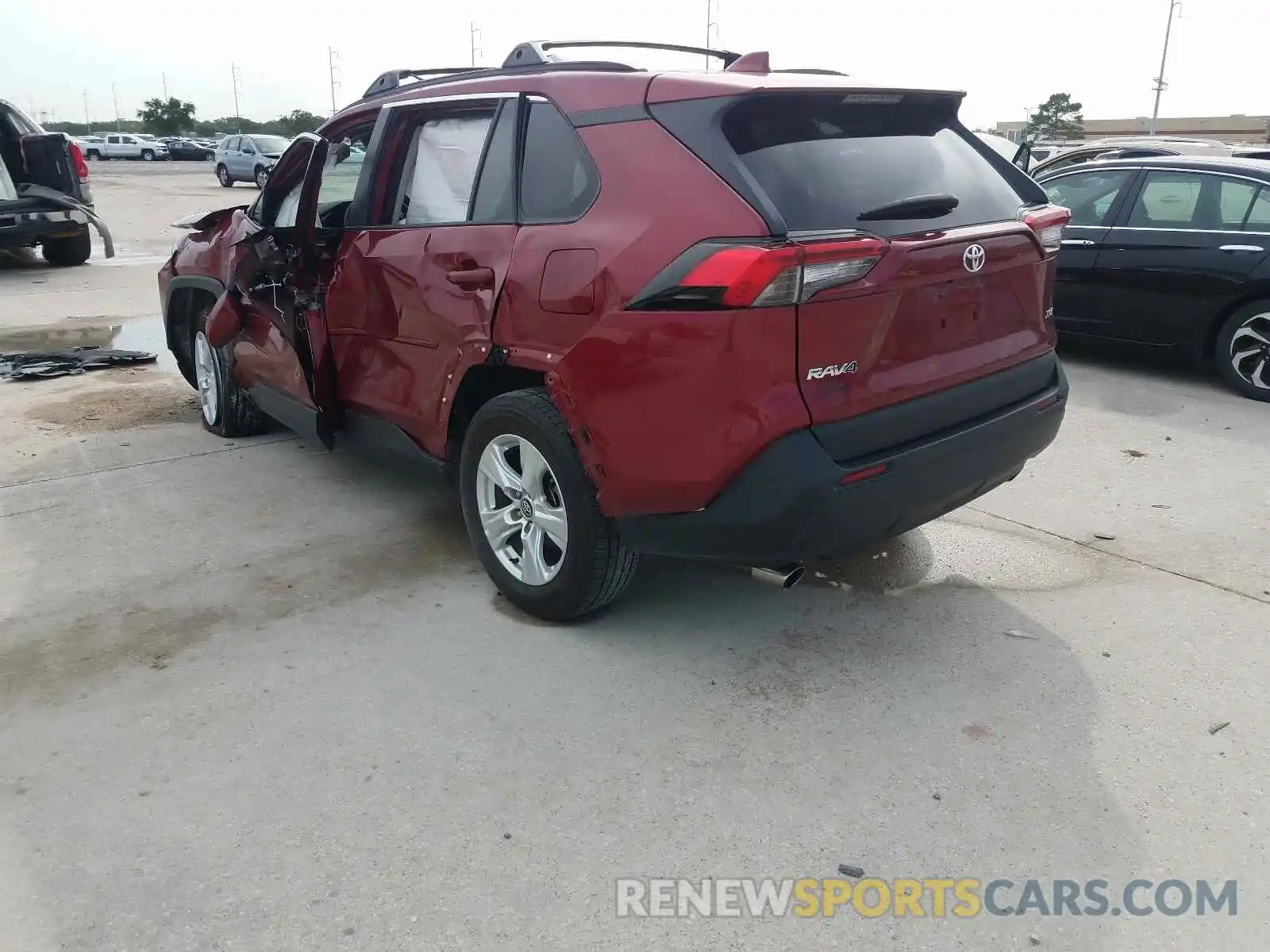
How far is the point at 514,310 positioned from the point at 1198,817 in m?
2.48

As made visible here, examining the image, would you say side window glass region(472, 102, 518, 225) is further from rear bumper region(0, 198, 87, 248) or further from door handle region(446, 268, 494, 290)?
rear bumper region(0, 198, 87, 248)

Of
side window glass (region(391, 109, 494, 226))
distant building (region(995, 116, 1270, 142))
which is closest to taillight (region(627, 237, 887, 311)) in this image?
side window glass (region(391, 109, 494, 226))

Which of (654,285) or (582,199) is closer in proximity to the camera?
(654,285)

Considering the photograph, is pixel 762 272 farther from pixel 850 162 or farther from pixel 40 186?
pixel 40 186

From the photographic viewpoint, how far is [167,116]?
83500 mm

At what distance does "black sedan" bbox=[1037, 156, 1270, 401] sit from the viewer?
6.60 metres

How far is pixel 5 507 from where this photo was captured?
475 cm

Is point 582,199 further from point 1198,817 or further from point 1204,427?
point 1204,427

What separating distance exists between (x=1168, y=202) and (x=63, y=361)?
8.26 m

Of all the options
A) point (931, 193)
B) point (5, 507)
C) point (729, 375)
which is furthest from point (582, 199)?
point (5, 507)

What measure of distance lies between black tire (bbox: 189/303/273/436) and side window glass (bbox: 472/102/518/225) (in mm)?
2512

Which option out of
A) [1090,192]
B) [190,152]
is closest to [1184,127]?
[190,152]

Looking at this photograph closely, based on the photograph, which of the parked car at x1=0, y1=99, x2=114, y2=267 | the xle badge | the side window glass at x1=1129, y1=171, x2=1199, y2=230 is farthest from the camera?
the parked car at x1=0, y1=99, x2=114, y2=267

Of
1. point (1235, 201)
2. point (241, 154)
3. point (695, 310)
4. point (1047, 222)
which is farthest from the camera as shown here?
point (241, 154)
